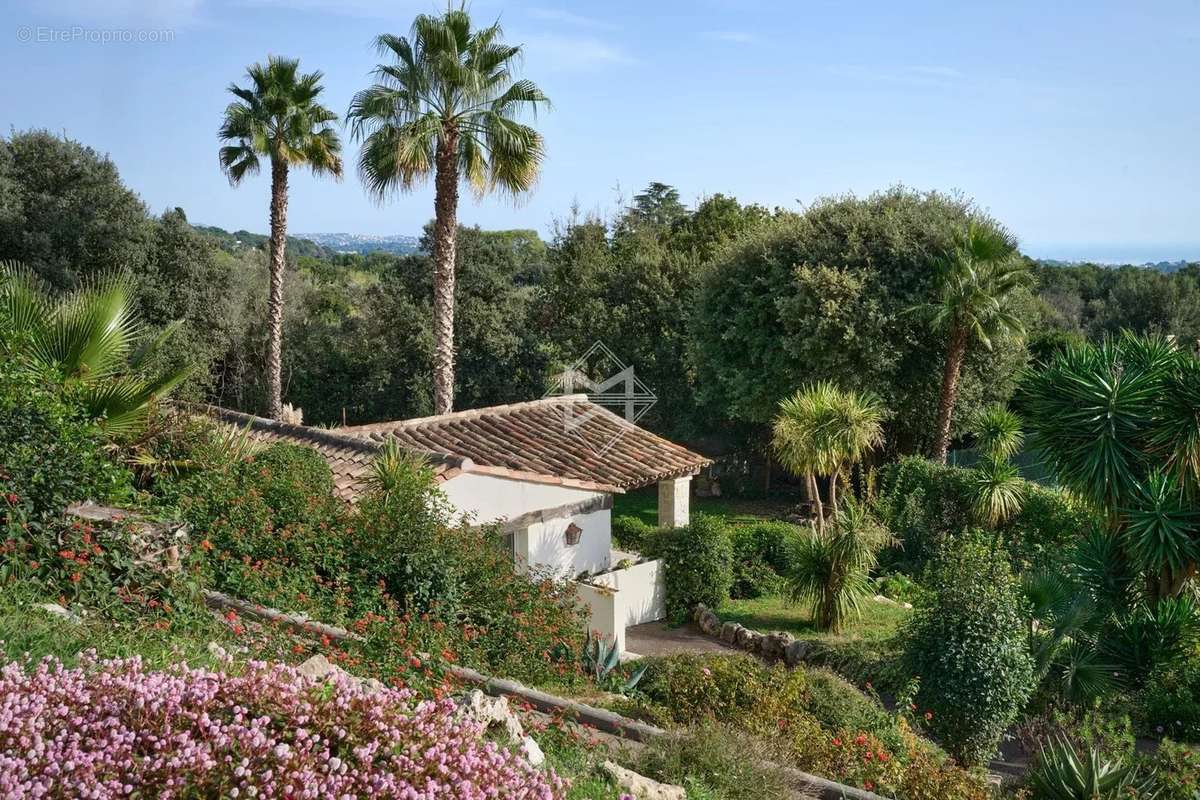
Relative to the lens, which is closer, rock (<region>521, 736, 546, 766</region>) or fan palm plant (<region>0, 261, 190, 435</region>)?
rock (<region>521, 736, 546, 766</region>)

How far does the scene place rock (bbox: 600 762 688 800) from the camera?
5.55 metres

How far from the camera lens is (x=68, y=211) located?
26391 millimetres

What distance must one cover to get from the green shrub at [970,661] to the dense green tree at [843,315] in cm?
1211

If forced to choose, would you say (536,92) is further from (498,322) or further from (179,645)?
(179,645)

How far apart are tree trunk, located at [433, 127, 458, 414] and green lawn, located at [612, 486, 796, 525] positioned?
585 centimetres

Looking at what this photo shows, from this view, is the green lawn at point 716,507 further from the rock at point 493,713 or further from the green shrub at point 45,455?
the rock at point 493,713

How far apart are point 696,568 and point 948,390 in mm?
9274

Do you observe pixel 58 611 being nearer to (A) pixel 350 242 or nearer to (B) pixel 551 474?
(B) pixel 551 474

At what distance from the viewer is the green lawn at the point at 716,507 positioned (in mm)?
25203

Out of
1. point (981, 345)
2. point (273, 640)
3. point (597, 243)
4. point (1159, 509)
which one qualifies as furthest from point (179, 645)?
point (597, 243)

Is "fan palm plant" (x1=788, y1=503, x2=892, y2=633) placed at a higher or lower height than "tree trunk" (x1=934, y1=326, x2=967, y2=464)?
lower

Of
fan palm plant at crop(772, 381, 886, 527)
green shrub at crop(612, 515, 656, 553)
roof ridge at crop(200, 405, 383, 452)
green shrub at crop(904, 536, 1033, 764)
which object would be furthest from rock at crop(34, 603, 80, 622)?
fan palm plant at crop(772, 381, 886, 527)

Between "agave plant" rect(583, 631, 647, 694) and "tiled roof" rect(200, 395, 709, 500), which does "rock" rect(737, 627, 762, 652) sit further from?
"agave plant" rect(583, 631, 647, 694)

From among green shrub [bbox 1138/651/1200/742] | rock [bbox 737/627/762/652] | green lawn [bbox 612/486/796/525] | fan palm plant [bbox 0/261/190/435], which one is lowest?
rock [bbox 737/627/762/652]
